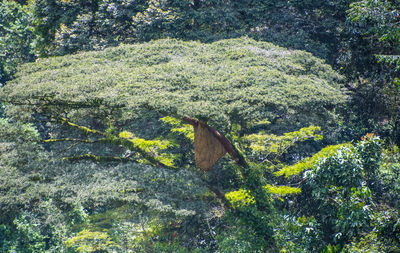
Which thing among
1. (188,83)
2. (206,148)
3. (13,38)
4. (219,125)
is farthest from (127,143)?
(13,38)

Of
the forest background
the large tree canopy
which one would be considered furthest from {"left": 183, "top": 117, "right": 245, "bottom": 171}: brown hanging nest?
the large tree canopy

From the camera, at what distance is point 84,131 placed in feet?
39.7

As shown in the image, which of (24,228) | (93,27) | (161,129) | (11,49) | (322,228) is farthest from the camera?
(11,49)

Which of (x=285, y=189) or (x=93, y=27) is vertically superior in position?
(x=93, y=27)

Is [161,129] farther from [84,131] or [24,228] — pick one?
[24,228]

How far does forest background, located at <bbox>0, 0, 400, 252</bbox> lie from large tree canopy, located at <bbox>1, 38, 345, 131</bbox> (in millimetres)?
43

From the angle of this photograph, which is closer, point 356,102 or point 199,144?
point 199,144

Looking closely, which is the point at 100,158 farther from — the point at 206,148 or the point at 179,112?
the point at 179,112

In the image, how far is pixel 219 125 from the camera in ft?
30.5

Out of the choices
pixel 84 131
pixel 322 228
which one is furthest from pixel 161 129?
pixel 322 228

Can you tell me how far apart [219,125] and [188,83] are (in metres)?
1.45

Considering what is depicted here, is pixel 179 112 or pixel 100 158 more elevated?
pixel 179 112

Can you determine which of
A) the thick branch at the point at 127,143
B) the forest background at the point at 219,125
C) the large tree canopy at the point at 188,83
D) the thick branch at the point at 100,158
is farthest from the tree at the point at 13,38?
the thick branch at the point at 100,158

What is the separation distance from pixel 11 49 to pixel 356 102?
1803 cm
